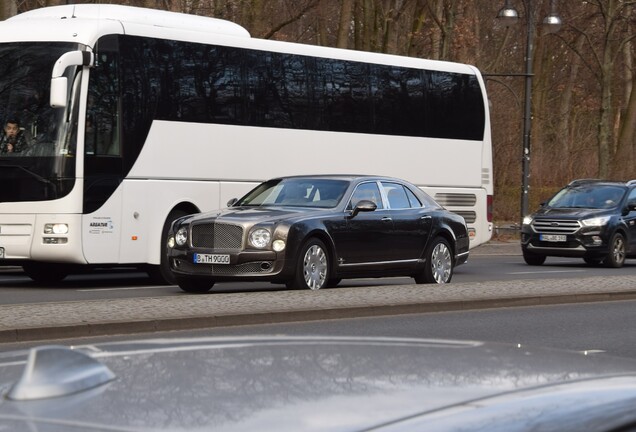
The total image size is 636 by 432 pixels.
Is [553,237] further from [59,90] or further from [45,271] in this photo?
[59,90]

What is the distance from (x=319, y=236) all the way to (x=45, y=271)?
5.07 meters

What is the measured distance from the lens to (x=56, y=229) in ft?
62.2

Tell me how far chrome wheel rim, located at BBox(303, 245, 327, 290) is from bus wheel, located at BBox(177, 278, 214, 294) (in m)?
1.26

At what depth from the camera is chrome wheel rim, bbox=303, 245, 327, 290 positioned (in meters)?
17.8

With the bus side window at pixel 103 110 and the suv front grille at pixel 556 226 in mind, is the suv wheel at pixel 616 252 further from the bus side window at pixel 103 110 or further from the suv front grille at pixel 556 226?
the bus side window at pixel 103 110

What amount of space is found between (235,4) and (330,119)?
13194 millimetres

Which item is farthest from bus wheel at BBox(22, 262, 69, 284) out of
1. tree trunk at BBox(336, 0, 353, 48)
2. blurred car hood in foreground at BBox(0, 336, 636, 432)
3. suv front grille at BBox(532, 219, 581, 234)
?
tree trunk at BBox(336, 0, 353, 48)

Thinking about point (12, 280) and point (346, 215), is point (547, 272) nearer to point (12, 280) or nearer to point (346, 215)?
point (346, 215)

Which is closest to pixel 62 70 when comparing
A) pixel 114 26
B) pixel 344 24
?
pixel 114 26

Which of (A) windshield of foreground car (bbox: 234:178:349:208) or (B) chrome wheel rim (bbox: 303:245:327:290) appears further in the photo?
(A) windshield of foreground car (bbox: 234:178:349:208)

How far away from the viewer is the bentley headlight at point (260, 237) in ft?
56.7

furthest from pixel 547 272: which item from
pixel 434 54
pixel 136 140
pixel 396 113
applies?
pixel 434 54

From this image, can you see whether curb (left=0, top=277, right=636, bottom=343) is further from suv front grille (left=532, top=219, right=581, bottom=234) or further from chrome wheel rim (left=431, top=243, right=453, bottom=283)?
suv front grille (left=532, top=219, right=581, bottom=234)

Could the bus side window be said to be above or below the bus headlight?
above
